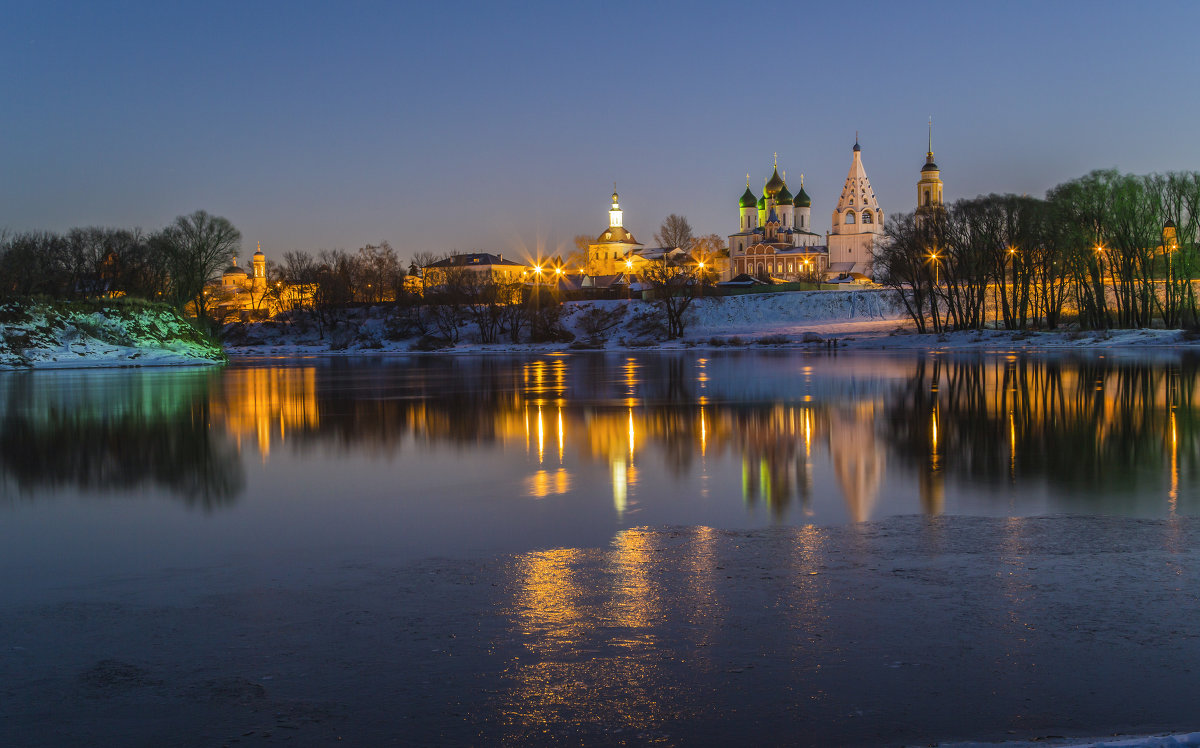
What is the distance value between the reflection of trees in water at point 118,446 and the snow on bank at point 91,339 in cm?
2502

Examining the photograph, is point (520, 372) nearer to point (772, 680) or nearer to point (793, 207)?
point (772, 680)

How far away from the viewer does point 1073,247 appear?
176 feet

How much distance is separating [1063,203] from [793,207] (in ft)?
308

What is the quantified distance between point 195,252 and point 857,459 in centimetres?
7265

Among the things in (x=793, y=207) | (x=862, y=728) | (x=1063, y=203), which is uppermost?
(x=793, y=207)

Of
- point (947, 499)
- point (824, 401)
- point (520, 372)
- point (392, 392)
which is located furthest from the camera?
point (520, 372)

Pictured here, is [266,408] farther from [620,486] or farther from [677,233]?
[677,233]

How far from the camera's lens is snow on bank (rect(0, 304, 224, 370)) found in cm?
5078

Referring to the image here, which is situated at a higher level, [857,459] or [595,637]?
[857,459]

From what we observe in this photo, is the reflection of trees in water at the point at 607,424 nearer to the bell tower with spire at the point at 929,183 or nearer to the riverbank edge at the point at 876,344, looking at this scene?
the riverbank edge at the point at 876,344

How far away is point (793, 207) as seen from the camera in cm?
14662

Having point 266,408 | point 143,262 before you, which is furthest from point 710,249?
point 266,408

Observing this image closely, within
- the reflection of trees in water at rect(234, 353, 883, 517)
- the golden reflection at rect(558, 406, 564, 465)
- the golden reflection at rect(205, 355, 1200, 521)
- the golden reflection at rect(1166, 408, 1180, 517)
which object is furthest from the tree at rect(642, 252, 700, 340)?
the golden reflection at rect(1166, 408, 1180, 517)

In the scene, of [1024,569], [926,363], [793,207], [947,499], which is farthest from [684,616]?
[793,207]
